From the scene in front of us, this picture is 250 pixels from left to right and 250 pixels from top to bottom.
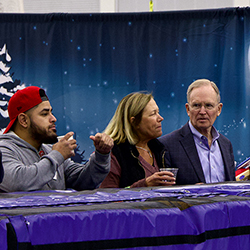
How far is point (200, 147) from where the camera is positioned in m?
2.19

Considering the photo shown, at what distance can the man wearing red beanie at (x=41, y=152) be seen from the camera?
1.58 meters

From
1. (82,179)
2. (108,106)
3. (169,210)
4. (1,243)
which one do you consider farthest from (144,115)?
(108,106)

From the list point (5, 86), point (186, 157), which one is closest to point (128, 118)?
point (186, 157)

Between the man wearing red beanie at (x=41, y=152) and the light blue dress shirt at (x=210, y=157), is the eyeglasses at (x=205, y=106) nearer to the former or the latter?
the light blue dress shirt at (x=210, y=157)

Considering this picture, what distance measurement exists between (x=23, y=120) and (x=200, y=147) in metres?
1.01

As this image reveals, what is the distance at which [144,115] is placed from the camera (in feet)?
6.93

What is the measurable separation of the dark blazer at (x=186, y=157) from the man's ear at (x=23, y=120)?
78cm

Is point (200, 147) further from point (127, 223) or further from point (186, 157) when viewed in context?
point (127, 223)

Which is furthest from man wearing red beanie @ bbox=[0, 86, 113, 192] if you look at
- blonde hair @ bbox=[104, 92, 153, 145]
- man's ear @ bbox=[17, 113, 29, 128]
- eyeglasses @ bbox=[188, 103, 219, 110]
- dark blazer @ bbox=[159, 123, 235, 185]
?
eyeglasses @ bbox=[188, 103, 219, 110]

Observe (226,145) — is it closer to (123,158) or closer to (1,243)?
(123,158)

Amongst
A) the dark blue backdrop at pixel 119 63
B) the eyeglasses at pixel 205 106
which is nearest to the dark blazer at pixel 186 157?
the eyeglasses at pixel 205 106

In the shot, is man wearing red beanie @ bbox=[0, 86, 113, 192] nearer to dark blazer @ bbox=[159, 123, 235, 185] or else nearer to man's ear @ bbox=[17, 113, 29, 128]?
man's ear @ bbox=[17, 113, 29, 128]

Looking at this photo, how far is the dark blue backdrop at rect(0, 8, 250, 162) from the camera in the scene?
371cm

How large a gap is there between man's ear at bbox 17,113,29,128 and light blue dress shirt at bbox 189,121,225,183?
0.96 m
